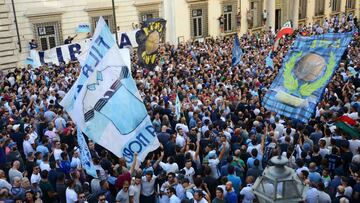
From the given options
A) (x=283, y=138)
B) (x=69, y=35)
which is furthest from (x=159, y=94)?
(x=69, y=35)

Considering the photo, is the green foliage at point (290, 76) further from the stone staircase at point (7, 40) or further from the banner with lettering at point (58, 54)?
the stone staircase at point (7, 40)

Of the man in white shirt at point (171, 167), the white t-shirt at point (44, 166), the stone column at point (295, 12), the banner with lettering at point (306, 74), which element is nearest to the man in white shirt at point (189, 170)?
the man in white shirt at point (171, 167)

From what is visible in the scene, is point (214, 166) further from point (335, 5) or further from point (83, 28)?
point (335, 5)

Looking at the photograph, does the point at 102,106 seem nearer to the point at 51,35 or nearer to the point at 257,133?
the point at 257,133

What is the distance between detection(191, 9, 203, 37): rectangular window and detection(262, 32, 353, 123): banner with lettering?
67.2 feet

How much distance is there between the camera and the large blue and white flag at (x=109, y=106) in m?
7.68

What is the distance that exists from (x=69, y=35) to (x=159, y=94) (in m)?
11.2

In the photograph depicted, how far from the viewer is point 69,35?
2369 cm

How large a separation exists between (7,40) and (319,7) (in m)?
28.1

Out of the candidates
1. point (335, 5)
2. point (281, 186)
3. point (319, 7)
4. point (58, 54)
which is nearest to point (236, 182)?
point (281, 186)

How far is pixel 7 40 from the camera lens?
2192 cm

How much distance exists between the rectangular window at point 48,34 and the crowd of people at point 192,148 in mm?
7793

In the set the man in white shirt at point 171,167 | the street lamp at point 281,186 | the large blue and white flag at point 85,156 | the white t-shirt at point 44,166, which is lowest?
the man in white shirt at point 171,167

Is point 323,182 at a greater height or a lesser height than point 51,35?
lesser
